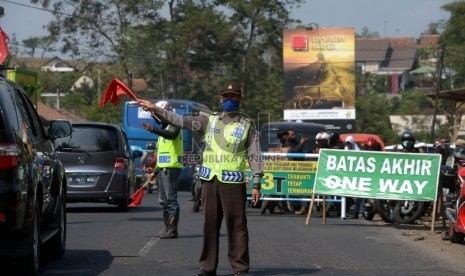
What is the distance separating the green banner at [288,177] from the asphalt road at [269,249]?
1.63m

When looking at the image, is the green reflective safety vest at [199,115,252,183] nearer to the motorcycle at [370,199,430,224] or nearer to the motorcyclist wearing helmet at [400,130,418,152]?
the motorcycle at [370,199,430,224]

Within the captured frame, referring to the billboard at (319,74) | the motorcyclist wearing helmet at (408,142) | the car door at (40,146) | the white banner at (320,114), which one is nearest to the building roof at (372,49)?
the billboard at (319,74)

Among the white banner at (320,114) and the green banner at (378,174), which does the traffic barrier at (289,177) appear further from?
the white banner at (320,114)

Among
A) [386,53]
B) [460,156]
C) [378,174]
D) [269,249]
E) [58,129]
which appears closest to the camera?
[58,129]

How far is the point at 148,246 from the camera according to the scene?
13.2 m

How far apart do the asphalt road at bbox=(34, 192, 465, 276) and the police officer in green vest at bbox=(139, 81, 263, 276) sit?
21.6 inches

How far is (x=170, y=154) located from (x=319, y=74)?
2015 inches

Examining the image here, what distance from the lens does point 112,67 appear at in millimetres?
62719

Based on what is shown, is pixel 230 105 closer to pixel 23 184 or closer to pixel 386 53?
pixel 23 184

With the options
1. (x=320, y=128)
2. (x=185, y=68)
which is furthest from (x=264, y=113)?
(x=320, y=128)

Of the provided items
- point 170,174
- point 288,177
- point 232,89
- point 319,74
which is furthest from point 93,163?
point 319,74

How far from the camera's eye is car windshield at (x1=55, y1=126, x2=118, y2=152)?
20.4m

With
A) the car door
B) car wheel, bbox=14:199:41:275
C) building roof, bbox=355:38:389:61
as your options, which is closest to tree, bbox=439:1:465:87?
the car door

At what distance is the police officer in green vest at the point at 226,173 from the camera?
10312mm
